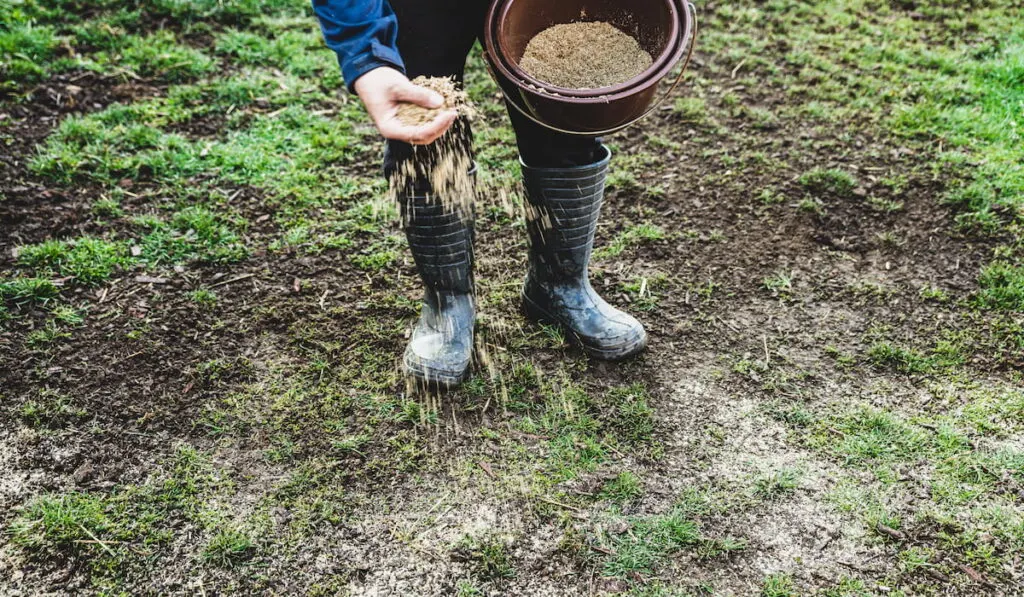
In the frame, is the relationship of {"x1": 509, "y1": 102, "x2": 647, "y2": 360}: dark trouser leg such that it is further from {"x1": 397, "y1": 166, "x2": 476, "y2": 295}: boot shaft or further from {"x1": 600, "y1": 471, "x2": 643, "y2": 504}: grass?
{"x1": 600, "y1": 471, "x2": 643, "y2": 504}: grass

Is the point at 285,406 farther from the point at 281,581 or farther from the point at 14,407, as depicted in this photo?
the point at 14,407

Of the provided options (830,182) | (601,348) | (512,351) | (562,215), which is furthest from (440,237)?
(830,182)

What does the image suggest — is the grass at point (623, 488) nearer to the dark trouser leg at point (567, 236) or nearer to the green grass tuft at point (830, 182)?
the dark trouser leg at point (567, 236)

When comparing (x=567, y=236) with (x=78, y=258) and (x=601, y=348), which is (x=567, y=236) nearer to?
(x=601, y=348)

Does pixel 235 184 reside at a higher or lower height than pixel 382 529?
higher

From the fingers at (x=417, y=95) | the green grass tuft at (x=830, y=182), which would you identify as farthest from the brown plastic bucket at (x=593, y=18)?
the green grass tuft at (x=830, y=182)

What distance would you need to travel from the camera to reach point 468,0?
2002mm

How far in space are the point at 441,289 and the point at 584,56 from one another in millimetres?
858

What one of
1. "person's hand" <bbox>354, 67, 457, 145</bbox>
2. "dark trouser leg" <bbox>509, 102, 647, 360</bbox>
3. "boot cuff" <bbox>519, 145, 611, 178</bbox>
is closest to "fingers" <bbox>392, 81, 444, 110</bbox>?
"person's hand" <bbox>354, 67, 457, 145</bbox>

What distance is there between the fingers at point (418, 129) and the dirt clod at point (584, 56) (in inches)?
17.1

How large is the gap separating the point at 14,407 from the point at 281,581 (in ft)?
3.72

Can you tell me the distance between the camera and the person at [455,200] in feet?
5.73

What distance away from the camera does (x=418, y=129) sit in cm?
168

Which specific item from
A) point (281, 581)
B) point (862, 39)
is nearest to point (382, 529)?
point (281, 581)
